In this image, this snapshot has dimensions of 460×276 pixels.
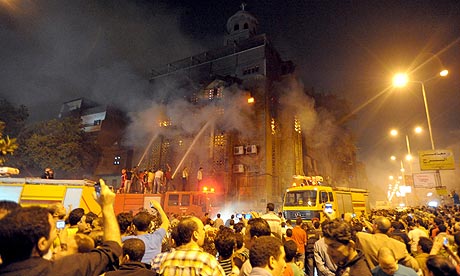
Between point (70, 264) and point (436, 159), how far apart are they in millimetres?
17442

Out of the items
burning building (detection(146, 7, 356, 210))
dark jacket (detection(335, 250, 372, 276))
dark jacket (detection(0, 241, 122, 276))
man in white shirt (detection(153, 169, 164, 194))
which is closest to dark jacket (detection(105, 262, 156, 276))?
dark jacket (detection(0, 241, 122, 276))

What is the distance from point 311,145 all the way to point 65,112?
115 feet

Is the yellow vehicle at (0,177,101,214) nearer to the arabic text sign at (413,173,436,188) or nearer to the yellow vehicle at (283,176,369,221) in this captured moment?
the yellow vehicle at (283,176,369,221)

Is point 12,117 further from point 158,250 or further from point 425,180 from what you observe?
point 425,180

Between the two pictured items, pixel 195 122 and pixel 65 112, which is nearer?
pixel 195 122

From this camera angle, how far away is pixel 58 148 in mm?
26359

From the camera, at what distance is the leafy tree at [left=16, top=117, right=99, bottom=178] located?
2561 cm

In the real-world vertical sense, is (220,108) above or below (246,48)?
below

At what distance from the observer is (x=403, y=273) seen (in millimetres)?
2662

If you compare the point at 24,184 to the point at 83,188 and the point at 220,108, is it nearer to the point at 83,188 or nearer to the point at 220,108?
the point at 83,188

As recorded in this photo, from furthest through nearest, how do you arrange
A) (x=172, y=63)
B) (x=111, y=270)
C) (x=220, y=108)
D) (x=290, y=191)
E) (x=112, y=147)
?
(x=172, y=63)
(x=112, y=147)
(x=220, y=108)
(x=290, y=191)
(x=111, y=270)

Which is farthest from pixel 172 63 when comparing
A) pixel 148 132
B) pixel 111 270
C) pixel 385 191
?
pixel 385 191

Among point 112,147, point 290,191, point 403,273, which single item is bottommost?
point 403,273

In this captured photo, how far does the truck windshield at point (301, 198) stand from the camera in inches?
525
